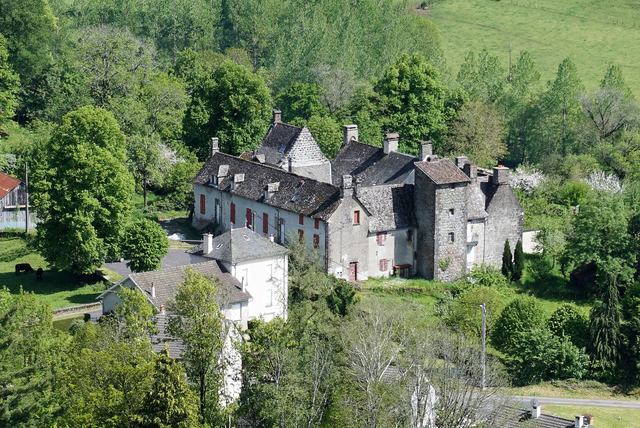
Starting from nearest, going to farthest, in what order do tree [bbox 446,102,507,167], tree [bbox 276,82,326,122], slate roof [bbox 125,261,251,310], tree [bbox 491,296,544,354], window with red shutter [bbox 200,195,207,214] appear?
slate roof [bbox 125,261,251,310]
tree [bbox 491,296,544,354]
window with red shutter [bbox 200,195,207,214]
tree [bbox 446,102,507,167]
tree [bbox 276,82,326,122]

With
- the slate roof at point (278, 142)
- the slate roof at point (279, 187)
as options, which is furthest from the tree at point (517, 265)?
the slate roof at point (278, 142)

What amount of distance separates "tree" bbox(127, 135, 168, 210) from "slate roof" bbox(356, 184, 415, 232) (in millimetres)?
21877

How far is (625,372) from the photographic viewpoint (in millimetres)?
79062

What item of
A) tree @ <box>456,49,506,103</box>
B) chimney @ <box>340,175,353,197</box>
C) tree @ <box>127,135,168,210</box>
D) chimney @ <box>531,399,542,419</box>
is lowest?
chimney @ <box>531,399,542,419</box>

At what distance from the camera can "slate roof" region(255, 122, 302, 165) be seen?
344ft

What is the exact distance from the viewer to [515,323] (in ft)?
260

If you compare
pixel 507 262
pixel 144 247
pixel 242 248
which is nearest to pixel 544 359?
pixel 507 262

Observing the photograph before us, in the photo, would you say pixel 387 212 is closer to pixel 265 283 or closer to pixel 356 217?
pixel 356 217

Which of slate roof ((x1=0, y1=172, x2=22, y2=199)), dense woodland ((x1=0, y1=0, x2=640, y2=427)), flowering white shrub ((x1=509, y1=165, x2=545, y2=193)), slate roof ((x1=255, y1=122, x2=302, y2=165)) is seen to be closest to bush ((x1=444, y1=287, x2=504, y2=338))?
dense woodland ((x1=0, y1=0, x2=640, y2=427))

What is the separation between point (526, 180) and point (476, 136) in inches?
270

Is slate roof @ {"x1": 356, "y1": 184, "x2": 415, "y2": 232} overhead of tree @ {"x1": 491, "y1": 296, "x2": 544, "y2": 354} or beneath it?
overhead

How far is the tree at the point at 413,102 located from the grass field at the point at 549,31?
30.4 m

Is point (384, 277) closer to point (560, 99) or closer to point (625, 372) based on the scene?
point (625, 372)

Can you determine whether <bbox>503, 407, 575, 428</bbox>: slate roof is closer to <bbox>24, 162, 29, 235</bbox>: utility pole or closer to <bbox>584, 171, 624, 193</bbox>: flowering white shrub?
<bbox>584, 171, 624, 193</bbox>: flowering white shrub
